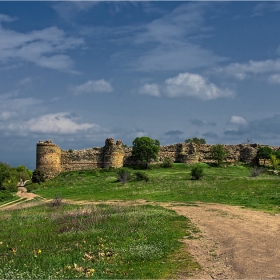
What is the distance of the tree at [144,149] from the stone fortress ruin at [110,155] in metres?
1.86

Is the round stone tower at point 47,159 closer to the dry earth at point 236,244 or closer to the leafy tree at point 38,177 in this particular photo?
the leafy tree at point 38,177

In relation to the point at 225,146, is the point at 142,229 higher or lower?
lower

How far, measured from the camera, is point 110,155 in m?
47.7

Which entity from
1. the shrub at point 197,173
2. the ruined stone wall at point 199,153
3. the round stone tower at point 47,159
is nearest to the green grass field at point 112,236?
the shrub at point 197,173

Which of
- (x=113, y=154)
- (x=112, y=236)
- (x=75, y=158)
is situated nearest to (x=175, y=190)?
(x=112, y=236)

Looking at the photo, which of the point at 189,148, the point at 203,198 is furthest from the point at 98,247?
the point at 189,148

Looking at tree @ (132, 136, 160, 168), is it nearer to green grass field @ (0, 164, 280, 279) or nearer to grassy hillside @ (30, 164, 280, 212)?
grassy hillside @ (30, 164, 280, 212)

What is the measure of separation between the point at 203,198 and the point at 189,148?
27.6 metres

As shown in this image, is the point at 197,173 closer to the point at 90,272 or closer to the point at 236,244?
the point at 236,244

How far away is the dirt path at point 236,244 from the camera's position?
31.2 feet

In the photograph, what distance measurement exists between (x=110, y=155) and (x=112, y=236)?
34.5 m

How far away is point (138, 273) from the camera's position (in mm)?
9469

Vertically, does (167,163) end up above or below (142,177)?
above

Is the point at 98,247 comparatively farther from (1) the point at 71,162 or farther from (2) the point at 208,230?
(1) the point at 71,162
